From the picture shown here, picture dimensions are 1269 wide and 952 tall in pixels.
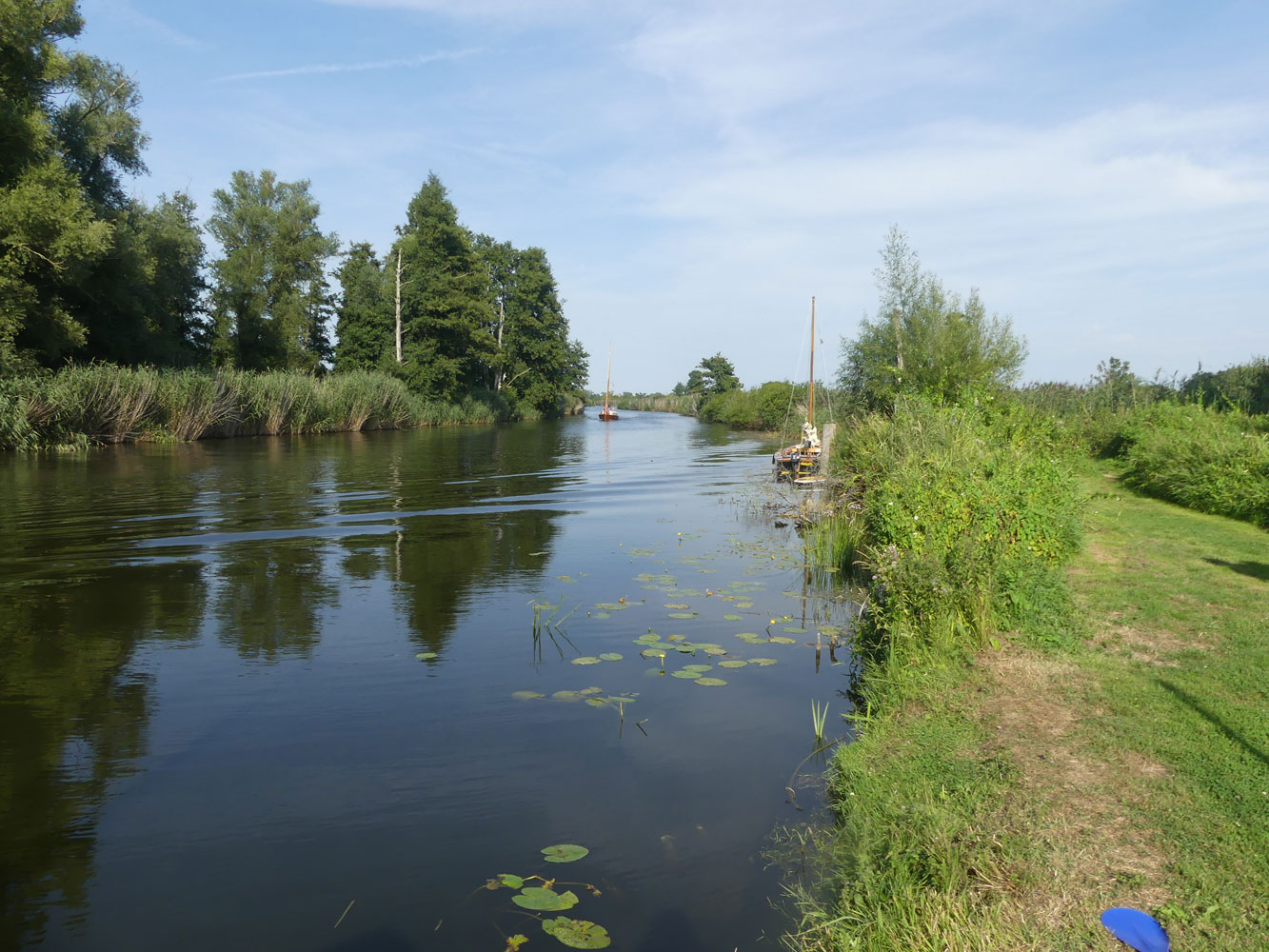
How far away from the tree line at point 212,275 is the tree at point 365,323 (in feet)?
0.46

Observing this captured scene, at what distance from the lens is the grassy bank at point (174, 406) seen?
1069 inches

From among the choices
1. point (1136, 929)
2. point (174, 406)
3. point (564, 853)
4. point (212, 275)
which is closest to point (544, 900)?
point (564, 853)

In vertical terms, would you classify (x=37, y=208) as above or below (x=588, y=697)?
above

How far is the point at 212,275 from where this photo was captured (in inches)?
2140

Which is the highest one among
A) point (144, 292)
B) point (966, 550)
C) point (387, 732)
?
point (144, 292)

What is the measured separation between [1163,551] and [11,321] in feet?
106

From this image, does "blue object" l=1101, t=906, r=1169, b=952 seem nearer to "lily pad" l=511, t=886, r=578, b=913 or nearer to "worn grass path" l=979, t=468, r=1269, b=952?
"worn grass path" l=979, t=468, r=1269, b=952

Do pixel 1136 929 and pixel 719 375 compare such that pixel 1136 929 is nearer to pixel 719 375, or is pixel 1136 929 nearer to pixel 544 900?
pixel 544 900

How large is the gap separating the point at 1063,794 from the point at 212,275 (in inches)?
2364

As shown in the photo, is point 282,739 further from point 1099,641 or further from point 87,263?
point 87,263

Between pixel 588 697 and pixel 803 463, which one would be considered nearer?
pixel 588 697

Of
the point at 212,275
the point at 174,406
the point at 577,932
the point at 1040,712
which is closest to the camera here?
the point at 577,932

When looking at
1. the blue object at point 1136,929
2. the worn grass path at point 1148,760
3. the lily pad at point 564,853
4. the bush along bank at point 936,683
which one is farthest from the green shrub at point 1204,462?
the lily pad at point 564,853

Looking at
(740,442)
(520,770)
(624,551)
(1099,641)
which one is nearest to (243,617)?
(520,770)
